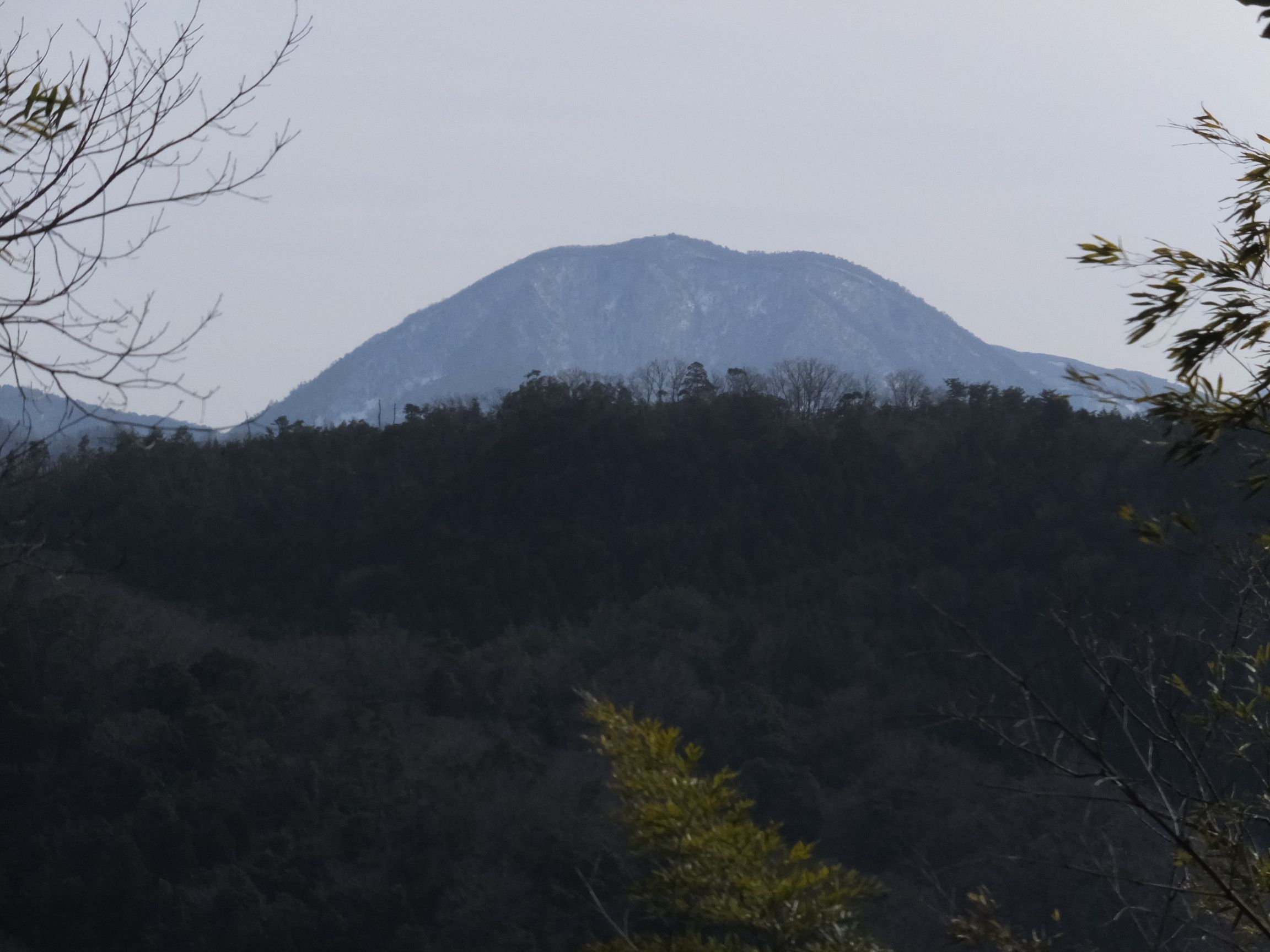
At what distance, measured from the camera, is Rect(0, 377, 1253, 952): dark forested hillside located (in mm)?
21078

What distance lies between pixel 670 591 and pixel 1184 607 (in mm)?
11671

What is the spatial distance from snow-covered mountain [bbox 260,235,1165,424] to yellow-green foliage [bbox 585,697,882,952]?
A: 119m

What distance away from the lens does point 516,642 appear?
29.5m

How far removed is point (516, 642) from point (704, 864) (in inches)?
1020

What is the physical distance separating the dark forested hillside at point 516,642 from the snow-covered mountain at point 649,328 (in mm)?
88040

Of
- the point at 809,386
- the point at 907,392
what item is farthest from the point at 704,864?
the point at 907,392

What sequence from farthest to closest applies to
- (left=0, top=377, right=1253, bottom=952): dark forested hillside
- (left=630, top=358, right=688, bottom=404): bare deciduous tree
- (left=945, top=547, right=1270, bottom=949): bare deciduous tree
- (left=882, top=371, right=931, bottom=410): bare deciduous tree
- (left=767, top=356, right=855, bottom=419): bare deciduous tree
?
(left=630, top=358, right=688, bottom=404): bare deciduous tree < (left=882, top=371, right=931, bottom=410): bare deciduous tree < (left=767, top=356, right=855, bottom=419): bare deciduous tree < (left=0, top=377, right=1253, bottom=952): dark forested hillside < (left=945, top=547, right=1270, bottom=949): bare deciduous tree

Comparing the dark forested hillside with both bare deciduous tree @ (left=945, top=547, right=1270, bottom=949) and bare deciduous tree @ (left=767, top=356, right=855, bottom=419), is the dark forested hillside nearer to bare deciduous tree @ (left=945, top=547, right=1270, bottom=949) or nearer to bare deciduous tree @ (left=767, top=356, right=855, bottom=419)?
bare deciduous tree @ (left=767, top=356, right=855, bottom=419)

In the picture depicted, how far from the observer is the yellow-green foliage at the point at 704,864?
3.94 meters

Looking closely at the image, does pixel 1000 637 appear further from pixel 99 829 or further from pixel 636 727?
pixel 636 727

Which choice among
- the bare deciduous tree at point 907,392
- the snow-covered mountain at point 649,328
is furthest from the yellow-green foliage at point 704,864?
the snow-covered mountain at point 649,328

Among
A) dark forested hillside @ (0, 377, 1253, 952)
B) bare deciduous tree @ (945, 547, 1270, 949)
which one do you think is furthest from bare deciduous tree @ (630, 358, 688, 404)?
bare deciduous tree @ (945, 547, 1270, 949)

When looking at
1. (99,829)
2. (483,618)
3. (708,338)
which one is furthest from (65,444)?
(708,338)

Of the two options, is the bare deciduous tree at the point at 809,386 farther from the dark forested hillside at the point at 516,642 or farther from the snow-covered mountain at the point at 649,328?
the snow-covered mountain at the point at 649,328
